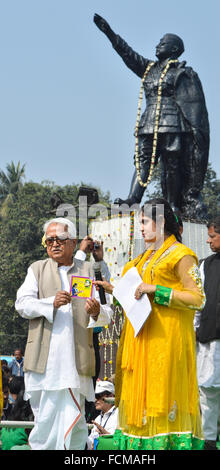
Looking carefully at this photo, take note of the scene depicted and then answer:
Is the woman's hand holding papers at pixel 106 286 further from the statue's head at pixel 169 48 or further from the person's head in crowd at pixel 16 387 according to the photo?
the statue's head at pixel 169 48

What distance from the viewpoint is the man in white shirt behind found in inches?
280

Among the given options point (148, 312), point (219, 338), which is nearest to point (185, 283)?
point (148, 312)

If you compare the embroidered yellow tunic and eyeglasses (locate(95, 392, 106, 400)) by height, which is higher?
the embroidered yellow tunic

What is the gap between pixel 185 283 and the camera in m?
5.05

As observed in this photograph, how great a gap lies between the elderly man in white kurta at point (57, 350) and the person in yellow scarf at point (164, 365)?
39 cm

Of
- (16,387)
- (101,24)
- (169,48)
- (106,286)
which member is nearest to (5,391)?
(16,387)

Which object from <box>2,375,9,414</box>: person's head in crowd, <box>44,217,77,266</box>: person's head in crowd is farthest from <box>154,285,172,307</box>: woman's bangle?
<box>2,375,9,414</box>: person's head in crowd

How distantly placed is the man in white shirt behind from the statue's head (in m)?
7.52

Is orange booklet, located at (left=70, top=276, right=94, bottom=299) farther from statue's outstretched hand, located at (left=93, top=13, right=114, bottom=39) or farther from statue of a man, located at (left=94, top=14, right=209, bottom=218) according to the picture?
statue's outstretched hand, located at (left=93, top=13, right=114, bottom=39)

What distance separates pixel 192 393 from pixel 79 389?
917 millimetres

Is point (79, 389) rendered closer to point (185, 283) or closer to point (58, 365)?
point (58, 365)

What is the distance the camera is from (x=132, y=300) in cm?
510

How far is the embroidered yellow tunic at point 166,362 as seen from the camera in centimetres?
488

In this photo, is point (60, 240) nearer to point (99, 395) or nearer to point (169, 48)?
point (99, 395)
